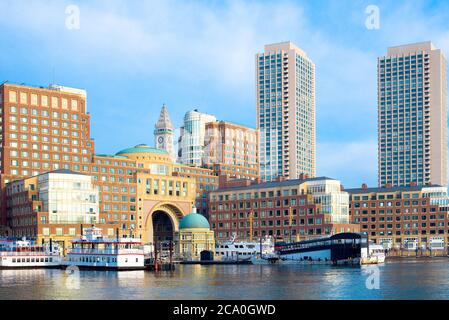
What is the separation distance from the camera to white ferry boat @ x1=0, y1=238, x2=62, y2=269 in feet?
622

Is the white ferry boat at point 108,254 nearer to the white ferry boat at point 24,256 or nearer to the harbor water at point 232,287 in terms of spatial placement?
the white ferry boat at point 24,256

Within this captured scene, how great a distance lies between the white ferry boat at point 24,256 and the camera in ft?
622

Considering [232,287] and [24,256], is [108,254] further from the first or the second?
[232,287]

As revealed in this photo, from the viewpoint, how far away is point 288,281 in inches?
5177

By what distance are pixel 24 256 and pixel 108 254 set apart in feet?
101

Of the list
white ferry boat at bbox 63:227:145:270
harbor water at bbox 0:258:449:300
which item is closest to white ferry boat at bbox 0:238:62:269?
white ferry boat at bbox 63:227:145:270

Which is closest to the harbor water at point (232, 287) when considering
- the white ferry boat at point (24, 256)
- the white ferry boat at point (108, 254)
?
the white ferry boat at point (108, 254)

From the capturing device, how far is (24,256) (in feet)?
629

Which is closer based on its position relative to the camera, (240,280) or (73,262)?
(240,280)

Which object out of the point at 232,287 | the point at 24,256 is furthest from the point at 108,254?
the point at 232,287
